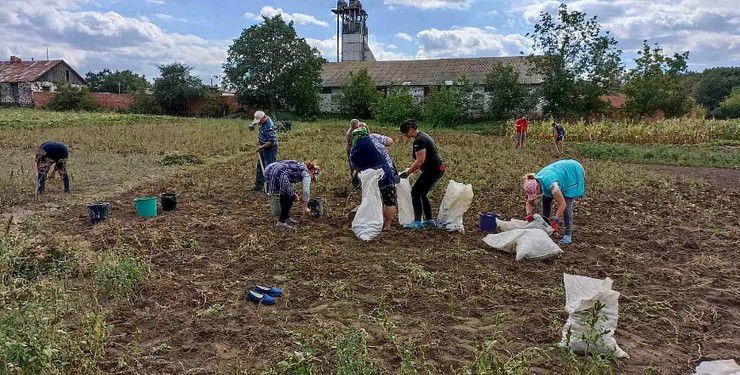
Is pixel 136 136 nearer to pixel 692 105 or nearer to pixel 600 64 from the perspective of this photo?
pixel 600 64

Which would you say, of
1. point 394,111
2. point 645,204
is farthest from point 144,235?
point 394,111

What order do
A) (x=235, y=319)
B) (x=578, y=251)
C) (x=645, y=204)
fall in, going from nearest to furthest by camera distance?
(x=235, y=319) → (x=578, y=251) → (x=645, y=204)

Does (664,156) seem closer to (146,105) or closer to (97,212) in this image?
(97,212)

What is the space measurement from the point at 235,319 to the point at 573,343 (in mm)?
2366

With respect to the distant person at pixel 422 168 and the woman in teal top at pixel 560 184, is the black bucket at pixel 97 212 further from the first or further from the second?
the woman in teal top at pixel 560 184

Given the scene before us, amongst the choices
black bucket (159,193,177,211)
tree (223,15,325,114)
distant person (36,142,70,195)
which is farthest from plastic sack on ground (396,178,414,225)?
tree (223,15,325,114)

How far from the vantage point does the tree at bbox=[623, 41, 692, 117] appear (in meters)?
30.1

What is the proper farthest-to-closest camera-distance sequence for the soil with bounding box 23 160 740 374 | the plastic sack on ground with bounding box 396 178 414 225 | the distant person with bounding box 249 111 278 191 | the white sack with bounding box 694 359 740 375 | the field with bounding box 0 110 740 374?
the distant person with bounding box 249 111 278 191, the plastic sack on ground with bounding box 396 178 414 225, the soil with bounding box 23 160 740 374, the field with bounding box 0 110 740 374, the white sack with bounding box 694 359 740 375

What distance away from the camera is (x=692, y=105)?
32.8 m

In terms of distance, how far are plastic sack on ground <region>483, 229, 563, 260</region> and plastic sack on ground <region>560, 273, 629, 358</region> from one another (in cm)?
193

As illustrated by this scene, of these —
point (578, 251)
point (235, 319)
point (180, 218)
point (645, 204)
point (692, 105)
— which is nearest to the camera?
point (235, 319)

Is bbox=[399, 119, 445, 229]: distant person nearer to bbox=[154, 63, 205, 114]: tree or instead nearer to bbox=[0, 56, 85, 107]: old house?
bbox=[154, 63, 205, 114]: tree

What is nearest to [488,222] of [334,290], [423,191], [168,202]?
[423,191]

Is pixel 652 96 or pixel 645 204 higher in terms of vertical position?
pixel 652 96
